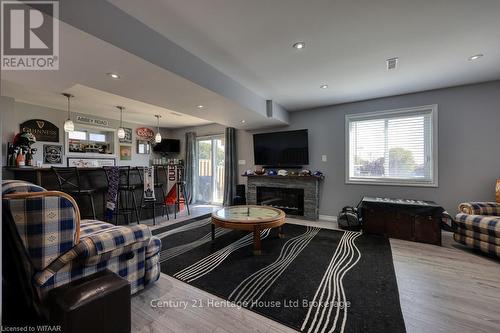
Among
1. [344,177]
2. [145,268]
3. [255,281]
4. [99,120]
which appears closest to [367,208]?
[344,177]

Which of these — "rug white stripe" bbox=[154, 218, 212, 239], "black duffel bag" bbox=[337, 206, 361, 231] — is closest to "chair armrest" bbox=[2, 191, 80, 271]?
"rug white stripe" bbox=[154, 218, 212, 239]

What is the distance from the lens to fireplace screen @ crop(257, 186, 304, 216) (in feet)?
15.1

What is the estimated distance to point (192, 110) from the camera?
349 cm

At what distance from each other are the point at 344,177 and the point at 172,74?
360 centimetres

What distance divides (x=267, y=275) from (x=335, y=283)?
66 cm

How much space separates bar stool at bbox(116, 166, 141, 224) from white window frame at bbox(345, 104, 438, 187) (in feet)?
13.7

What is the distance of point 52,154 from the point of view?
14.7 ft

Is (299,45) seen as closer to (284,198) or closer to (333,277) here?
(333,277)

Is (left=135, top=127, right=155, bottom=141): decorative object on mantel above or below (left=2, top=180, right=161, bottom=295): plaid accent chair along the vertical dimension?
above

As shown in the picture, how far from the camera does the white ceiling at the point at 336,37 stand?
1663mm

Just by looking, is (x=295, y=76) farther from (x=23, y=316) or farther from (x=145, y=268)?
(x=23, y=316)

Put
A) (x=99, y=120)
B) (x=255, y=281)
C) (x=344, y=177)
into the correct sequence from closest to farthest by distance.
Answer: (x=255, y=281) → (x=344, y=177) → (x=99, y=120)

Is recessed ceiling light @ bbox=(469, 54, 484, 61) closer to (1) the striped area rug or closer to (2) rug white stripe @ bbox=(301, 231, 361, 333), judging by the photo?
(1) the striped area rug
